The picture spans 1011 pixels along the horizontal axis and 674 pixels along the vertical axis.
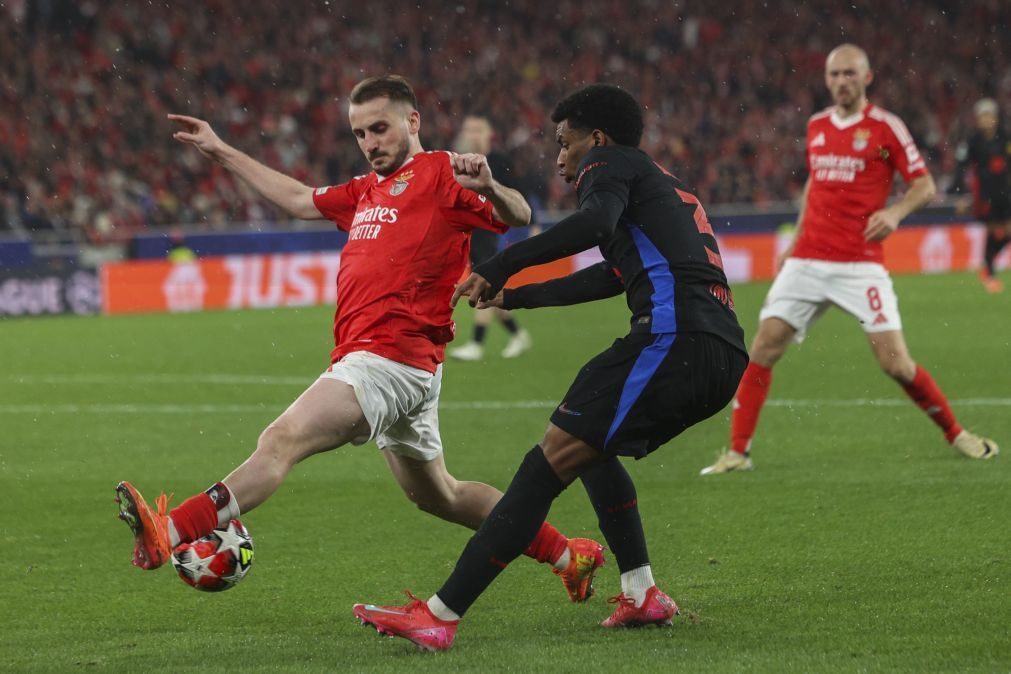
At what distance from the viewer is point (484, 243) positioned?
13.5 meters

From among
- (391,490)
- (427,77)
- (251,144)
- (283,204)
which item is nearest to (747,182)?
(427,77)

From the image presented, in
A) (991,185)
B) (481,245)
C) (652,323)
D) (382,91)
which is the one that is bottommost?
(481,245)

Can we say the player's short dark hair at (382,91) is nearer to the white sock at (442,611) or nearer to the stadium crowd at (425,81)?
the white sock at (442,611)

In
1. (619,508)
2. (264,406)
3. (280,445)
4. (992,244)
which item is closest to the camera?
(280,445)

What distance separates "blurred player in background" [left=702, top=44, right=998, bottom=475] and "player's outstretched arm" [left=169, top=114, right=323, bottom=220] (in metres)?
3.25

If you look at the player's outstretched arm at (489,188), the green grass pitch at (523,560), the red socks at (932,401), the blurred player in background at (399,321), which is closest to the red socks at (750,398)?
the green grass pitch at (523,560)

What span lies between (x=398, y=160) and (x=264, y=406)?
653 centimetres

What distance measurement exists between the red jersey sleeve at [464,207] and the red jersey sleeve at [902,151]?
3.82 metres

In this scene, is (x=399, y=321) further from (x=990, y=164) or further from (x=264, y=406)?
(x=990, y=164)

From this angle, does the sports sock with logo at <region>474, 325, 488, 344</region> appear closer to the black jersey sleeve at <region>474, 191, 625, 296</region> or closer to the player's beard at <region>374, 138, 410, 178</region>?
the player's beard at <region>374, 138, 410, 178</region>

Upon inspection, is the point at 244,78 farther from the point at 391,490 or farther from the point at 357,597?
the point at 357,597

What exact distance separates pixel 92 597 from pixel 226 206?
72.5ft

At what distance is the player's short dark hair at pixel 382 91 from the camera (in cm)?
546

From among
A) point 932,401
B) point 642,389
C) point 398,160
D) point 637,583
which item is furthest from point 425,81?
point 642,389
